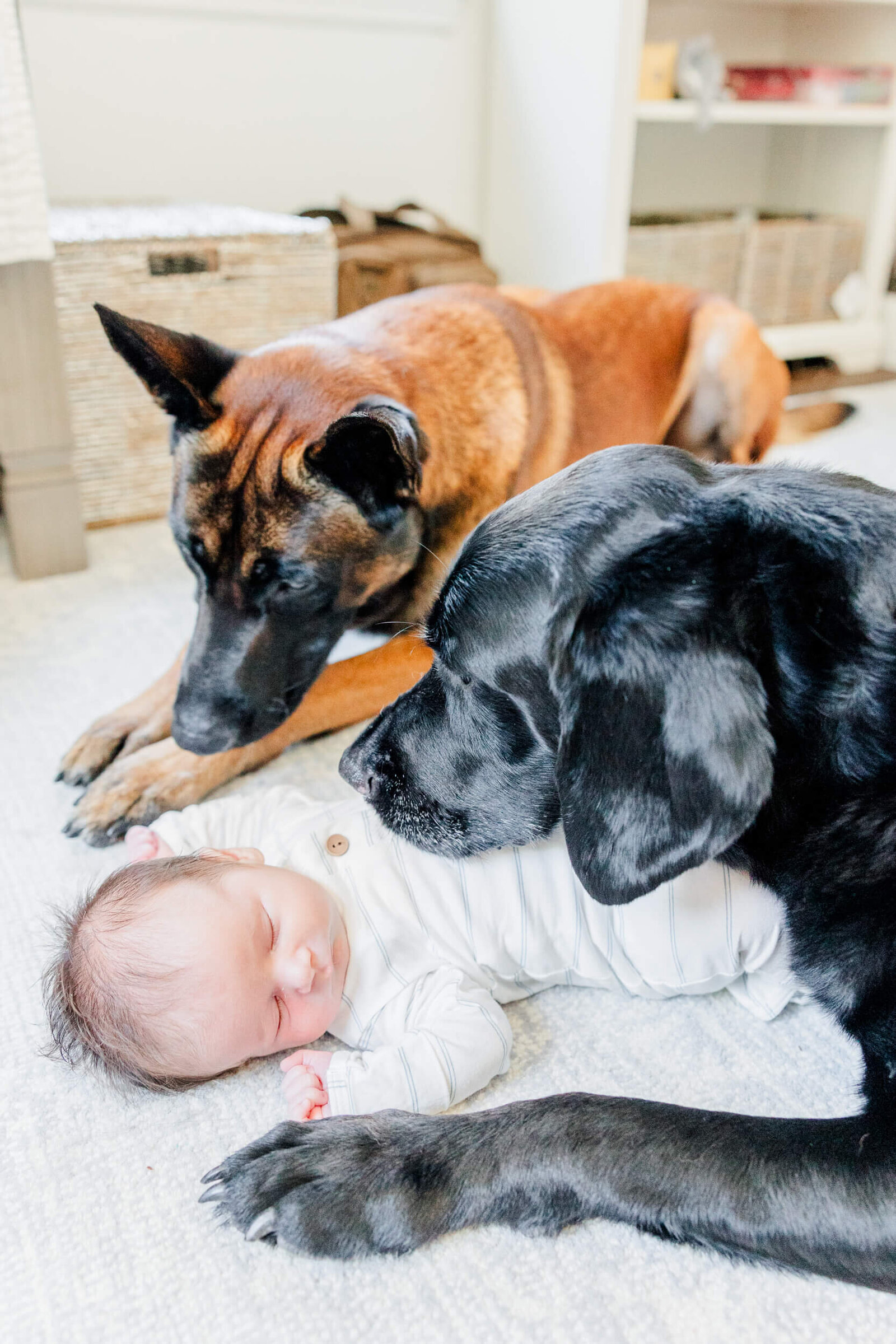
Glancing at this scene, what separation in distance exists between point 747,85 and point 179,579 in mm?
2397

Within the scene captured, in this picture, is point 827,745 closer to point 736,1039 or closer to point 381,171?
point 736,1039

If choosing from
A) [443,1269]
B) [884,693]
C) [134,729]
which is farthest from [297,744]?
[884,693]

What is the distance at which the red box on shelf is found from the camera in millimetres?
3133

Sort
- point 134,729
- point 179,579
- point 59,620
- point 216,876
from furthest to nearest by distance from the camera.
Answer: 1. point 179,579
2. point 59,620
3. point 134,729
4. point 216,876

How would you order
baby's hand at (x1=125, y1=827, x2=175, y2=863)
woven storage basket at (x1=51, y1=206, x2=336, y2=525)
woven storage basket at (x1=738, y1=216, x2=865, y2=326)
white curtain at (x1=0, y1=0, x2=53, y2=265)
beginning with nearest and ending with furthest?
baby's hand at (x1=125, y1=827, x2=175, y2=863) → white curtain at (x1=0, y1=0, x2=53, y2=265) → woven storage basket at (x1=51, y1=206, x2=336, y2=525) → woven storage basket at (x1=738, y1=216, x2=865, y2=326)

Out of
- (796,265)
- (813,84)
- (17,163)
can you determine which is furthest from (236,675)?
(813,84)

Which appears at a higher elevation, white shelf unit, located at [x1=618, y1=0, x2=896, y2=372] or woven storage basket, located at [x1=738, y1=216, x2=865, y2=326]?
white shelf unit, located at [x1=618, y1=0, x2=896, y2=372]

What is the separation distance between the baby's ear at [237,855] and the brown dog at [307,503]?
0.78ft

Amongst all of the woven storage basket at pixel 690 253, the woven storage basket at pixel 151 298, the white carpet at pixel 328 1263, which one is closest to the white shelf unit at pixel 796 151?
the woven storage basket at pixel 690 253

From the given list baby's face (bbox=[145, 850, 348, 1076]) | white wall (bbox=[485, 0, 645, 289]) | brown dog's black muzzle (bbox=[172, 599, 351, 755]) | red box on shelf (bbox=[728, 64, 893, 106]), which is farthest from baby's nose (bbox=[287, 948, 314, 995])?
red box on shelf (bbox=[728, 64, 893, 106])

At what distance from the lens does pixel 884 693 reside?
2.62ft

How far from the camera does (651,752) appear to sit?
0.77 meters

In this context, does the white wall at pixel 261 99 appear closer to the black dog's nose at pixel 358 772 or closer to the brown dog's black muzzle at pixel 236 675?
the brown dog's black muzzle at pixel 236 675

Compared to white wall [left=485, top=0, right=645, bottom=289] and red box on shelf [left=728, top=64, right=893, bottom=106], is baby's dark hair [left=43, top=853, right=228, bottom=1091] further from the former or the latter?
red box on shelf [left=728, top=64, right=893, bottom=106]
